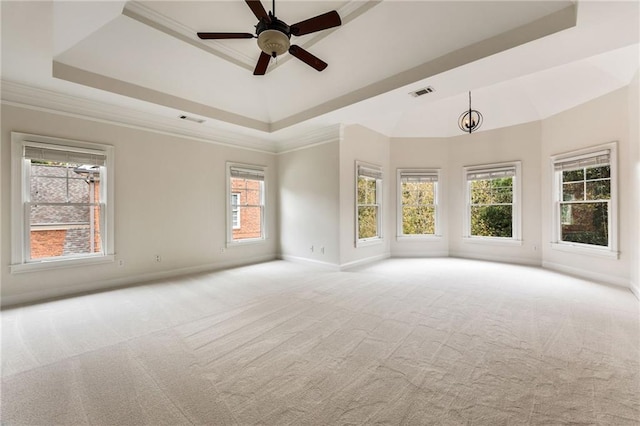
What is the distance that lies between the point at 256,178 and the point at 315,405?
16.2ft

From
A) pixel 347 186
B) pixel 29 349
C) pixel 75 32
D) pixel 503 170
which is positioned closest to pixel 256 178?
pixel 347 186

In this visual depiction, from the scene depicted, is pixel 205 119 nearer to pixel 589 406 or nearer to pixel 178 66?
pixel 178 66

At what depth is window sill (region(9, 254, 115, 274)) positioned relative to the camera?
3.41m

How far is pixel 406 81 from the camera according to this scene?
355 centimetres

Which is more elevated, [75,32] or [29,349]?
[75,32]

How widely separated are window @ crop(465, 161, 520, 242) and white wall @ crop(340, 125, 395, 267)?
1.90m

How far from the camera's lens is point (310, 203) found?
5.64 m

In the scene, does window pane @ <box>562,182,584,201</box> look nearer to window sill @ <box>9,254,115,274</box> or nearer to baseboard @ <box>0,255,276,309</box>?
baseboard @ <box>0,255,276,309</box>

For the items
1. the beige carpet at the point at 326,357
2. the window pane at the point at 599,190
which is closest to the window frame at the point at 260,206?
the beige carpet at the point at 326,357

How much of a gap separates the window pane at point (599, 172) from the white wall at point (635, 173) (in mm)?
478

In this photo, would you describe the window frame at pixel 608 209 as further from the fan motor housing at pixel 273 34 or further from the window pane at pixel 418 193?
the fan motor housing at pixel 273 34

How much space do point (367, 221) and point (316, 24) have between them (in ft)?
13.4

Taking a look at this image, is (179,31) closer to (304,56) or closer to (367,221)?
(304,56)

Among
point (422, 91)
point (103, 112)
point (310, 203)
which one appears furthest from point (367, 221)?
point (103, 112)
